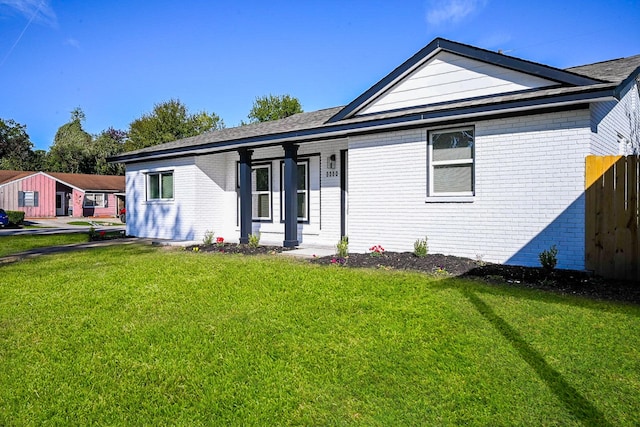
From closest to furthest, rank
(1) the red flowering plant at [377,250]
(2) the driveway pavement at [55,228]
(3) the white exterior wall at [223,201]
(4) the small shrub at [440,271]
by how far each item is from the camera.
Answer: (4) the small shrub at [440,271] → (1) the red flowering plant at [377,250] → (3) the white exterior wall at [223,201] → (2) the driveway pavement at [55,228]

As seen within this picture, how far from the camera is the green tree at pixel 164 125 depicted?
47469mm

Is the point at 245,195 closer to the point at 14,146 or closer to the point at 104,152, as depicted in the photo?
the point at 104,152

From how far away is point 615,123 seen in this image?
27.9ft

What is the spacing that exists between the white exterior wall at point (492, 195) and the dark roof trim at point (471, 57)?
2.08 ft

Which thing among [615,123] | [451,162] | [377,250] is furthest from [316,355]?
[615,123]

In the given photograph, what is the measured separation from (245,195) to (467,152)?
21.6 ft

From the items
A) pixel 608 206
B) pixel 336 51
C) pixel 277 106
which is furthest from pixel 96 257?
pixel 277 106

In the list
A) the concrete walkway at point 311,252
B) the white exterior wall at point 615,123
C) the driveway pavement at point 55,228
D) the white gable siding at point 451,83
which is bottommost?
the driveway pavement at point 55,228

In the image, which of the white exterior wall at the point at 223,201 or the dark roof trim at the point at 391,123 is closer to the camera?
the dark roof trim at the point at 391,123

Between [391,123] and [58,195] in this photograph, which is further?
[58,195]

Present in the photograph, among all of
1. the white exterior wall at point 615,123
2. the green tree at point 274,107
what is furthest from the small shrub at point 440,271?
the green tree at point 274,107

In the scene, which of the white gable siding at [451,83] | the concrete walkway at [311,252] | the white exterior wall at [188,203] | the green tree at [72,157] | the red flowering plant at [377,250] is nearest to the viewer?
the white gable siding at [451,83]

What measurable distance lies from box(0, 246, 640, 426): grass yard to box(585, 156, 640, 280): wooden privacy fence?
2003mm

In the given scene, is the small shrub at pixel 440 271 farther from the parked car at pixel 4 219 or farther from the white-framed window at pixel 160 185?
the parked car at pixel 4 219
